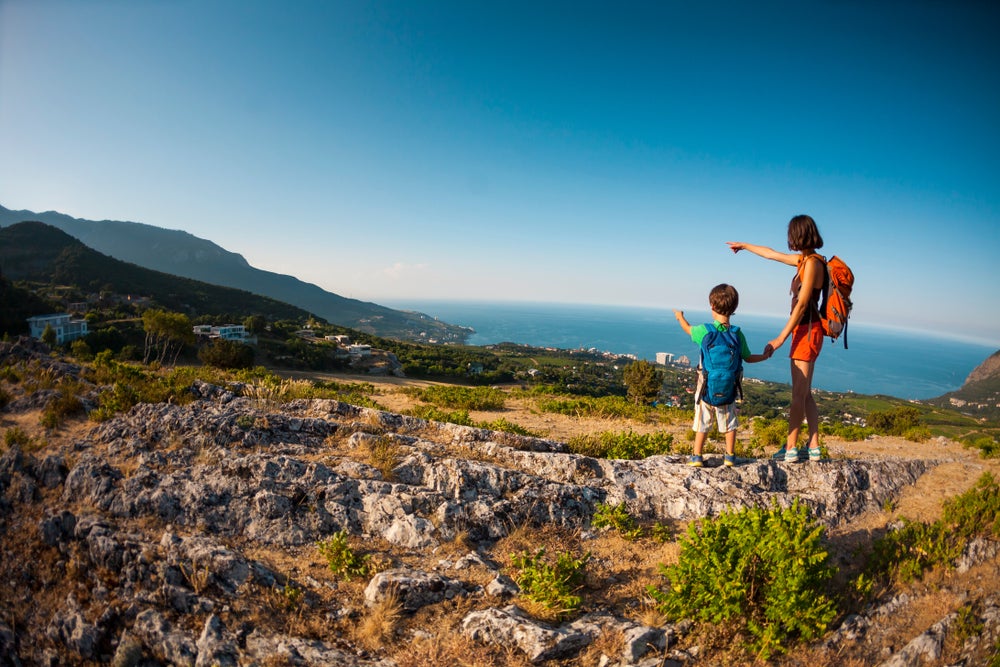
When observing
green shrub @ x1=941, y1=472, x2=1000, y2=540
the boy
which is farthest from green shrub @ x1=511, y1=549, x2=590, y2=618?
green shrub @ x1=941, y1=472, x2=1000, y2=540

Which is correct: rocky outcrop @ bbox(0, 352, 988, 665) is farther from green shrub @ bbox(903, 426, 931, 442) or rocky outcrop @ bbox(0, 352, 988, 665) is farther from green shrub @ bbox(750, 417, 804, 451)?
green shrub @ bbox(903, 426, 931, 442)

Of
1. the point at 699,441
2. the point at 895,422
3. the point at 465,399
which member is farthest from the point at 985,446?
the point at 465,399

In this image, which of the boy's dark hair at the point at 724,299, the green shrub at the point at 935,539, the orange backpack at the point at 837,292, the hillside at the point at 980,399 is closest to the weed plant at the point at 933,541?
the green shrub at the point at 935,539

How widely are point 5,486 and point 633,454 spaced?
8.83m

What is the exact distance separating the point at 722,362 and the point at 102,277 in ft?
305

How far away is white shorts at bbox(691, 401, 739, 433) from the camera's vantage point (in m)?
5.04

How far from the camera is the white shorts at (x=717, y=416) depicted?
5.04 metres

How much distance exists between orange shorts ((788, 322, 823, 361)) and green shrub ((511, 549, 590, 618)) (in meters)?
3.74

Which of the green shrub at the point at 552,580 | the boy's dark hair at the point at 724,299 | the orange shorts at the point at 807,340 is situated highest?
the boy's dark hair at the point at 724,299

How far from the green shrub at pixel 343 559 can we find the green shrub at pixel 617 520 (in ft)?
8.92

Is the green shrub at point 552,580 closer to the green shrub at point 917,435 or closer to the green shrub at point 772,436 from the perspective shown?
the green shrub at point 772,436

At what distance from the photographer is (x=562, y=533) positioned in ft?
15.7

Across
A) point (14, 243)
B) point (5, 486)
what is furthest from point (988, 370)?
point (14, 243)

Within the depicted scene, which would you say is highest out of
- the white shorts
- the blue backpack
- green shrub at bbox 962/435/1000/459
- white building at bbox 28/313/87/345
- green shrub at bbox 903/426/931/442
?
the blue backpack
